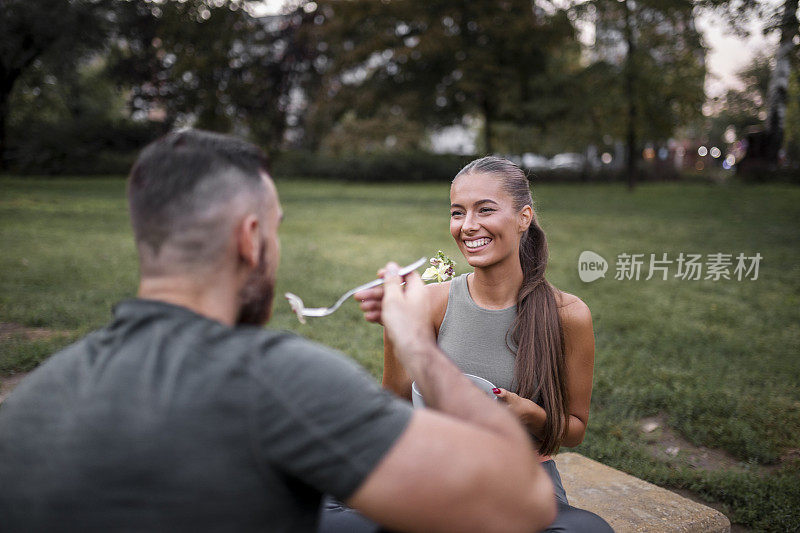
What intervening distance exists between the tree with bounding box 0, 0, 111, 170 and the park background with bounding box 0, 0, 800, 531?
0.09 meters

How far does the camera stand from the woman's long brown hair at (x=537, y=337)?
2.59 m

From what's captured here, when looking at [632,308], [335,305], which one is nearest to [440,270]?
[335,305]

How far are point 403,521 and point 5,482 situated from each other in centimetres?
80

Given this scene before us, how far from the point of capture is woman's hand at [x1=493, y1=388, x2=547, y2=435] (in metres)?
2.33

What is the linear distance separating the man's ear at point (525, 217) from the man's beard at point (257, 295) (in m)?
1.67

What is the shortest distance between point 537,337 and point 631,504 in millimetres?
1270

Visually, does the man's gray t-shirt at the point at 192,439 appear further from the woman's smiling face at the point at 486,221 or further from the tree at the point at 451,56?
the tree at the point at 451,56

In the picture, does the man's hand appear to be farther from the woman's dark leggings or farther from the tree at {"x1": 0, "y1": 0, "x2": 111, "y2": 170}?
the tree at {"x1": 0, "y1": 0, "x2": 111, "y2": 170}

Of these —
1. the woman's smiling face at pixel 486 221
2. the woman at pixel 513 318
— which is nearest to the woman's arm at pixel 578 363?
the woman at pixel 513 318

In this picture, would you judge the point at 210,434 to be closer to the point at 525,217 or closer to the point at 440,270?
the point at 440,270

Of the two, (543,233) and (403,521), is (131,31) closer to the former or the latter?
(543,233)

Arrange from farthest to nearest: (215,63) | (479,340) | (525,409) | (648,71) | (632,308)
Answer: (215,63), (648,71), (632,308), (479,340), (525,409)

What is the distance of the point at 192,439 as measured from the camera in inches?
46.3

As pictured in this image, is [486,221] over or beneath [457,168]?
beneath
